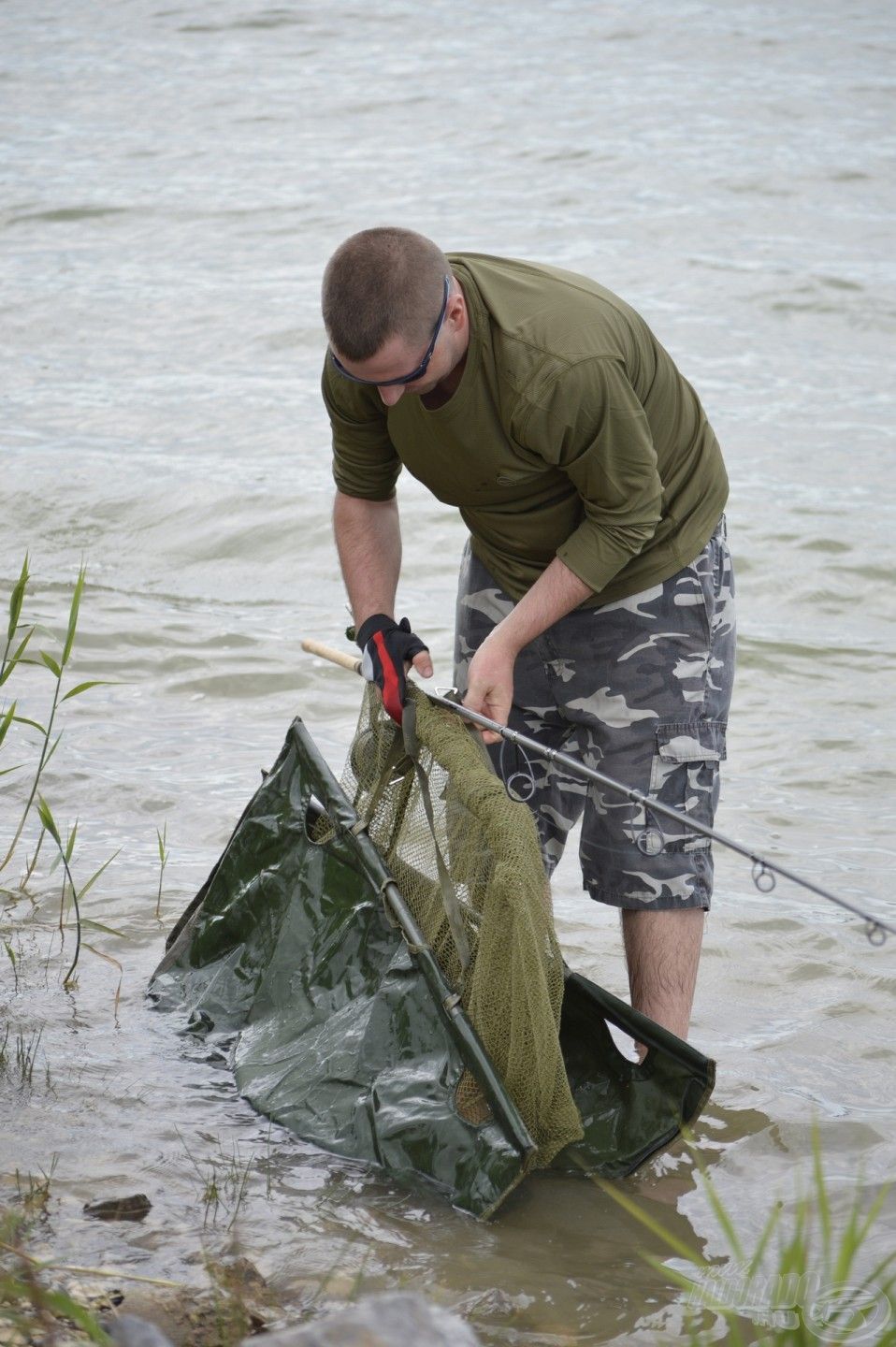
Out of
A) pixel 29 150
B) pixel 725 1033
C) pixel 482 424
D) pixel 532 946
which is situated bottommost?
pixel 725 1033

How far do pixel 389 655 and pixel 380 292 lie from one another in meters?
0.79

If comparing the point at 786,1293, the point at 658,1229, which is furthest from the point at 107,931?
the point at 658,1229

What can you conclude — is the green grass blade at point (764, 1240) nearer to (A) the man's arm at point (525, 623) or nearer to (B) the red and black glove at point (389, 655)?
(A) the man's arm at point (525, 623)

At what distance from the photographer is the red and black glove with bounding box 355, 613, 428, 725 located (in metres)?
3.15

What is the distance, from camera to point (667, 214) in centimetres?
1477

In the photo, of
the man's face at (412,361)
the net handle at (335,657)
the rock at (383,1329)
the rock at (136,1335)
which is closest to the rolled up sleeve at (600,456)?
the man's face at (412,361)

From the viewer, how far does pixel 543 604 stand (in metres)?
3.04

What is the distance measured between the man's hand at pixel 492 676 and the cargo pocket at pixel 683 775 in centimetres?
39

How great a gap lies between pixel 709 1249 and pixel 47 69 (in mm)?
20340

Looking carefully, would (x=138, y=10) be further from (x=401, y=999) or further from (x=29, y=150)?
(x=401, y=999)

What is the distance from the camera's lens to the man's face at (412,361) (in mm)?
2836

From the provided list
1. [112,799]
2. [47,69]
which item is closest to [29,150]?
[47,69]

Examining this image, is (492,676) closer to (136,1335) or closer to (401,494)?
(136,1335)

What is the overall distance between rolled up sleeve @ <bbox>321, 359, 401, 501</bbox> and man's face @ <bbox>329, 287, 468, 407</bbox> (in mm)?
292
